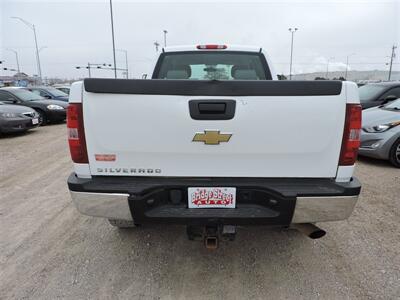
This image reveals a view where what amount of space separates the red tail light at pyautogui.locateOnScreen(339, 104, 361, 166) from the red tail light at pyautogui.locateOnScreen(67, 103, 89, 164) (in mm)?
1901

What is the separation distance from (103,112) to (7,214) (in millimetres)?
2733

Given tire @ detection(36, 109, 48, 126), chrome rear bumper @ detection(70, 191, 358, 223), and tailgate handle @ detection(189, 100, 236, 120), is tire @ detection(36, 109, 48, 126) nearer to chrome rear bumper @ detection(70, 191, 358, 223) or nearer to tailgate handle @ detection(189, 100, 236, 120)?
A: chrome rear bumper @ detection(70, 191, 358, 223)

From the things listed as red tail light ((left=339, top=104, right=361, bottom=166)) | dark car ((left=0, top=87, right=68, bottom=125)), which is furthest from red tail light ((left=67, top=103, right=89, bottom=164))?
dark car ((left=0, top=87, right=68, bottom=125))

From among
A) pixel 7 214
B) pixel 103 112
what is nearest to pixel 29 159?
pixel 7 214

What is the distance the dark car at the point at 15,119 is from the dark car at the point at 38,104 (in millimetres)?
1952

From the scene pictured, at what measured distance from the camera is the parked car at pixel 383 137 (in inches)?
223

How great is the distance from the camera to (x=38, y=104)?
11.6 meters

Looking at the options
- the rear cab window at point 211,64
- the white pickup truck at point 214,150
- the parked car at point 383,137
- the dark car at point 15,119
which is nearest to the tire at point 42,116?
the dark car at point 15,119

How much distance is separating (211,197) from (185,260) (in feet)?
3.23

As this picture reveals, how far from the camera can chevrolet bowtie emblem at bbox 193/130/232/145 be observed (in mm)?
2109

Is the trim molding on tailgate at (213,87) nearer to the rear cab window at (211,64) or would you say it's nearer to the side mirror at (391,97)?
the rear cab window at (211,64)

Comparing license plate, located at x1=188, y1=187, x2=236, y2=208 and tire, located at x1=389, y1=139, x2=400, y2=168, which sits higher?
license plate, located at x1=188, y1=187, x2=236, y2=208

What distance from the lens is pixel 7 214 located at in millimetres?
3822

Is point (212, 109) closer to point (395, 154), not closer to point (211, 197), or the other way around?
point (211, 197)
